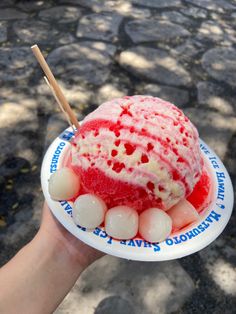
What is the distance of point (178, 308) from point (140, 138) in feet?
4.42

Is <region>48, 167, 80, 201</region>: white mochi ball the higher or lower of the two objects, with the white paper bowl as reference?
higher

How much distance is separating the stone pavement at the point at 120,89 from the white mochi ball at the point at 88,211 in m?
1.12

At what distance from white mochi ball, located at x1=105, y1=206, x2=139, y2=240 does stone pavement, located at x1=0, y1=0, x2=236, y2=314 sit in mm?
1119

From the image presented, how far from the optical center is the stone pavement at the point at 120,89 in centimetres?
262

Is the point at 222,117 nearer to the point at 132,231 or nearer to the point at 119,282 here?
the point at 119,282

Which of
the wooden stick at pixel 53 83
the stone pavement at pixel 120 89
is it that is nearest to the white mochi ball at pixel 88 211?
the wooden stick at pixel 53 83

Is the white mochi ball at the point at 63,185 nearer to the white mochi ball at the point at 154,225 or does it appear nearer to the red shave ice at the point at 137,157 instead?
the red shave ice at the point at 137,157

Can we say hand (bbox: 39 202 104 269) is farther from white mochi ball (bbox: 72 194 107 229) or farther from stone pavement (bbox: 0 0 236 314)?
stone pavement (bbox: 0 0 236 314)

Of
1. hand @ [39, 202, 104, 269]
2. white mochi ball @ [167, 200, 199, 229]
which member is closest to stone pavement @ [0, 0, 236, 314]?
hand @ [39, 202, 104, 269]

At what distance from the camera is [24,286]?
1.85 m

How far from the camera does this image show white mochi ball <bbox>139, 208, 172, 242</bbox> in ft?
5.21

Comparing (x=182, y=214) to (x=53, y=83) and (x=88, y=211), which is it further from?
(x=53, y=83)

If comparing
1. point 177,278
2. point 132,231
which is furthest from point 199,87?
point 132,231

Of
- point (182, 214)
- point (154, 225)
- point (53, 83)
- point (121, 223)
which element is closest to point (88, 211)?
point (121, 223)
